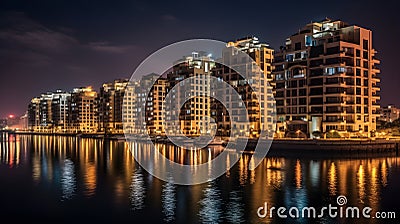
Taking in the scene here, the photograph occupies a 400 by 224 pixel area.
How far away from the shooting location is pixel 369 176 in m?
44.2

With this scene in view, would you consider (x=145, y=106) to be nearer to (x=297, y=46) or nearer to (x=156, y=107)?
(x=156, y=107)

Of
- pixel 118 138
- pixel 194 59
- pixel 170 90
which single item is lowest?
pixel 118 138

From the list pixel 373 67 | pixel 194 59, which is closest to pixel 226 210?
pixel 373 67

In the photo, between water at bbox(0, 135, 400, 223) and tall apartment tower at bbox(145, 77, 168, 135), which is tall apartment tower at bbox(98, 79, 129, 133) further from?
water at bbox(0, 135, 400, 223)

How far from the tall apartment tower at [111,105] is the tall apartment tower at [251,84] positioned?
7347 centimetres

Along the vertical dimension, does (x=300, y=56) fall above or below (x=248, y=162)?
above

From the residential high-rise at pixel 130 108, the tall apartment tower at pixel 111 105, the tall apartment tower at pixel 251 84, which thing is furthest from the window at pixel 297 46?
the tall apartment tower at pixel 111 105

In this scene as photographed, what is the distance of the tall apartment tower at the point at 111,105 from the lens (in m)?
174

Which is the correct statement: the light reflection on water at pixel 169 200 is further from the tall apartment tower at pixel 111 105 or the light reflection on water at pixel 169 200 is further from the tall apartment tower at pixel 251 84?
the tall apartment tower at pixel 111 105

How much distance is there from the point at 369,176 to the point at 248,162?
18.6 meters

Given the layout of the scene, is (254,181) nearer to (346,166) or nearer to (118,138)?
(346,166)

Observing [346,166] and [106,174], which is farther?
[346,166]

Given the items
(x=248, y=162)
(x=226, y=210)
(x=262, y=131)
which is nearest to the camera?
(x=226, y=210)

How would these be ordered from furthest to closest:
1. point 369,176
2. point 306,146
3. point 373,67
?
point 373,67
point 306,146
point 369,176
